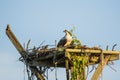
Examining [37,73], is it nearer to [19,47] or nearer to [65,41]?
[19,47]

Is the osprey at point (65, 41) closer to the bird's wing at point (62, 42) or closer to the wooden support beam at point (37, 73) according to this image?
the bird's wing at point (62, 42)

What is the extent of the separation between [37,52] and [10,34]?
1543 millimetres

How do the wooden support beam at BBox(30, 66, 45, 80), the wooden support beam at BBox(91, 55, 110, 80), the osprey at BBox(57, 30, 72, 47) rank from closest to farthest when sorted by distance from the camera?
the wooden support beam at BBox(91, 55, 110, 80)
the osprey at BBox(57, 30, 72, 47)
the wooden support beam at BBox(30, 66, 45, 80)

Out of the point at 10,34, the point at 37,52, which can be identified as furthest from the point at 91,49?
the point at 10,34

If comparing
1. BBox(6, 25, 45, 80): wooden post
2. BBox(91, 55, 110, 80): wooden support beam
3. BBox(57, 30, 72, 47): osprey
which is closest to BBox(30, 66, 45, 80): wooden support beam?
BBox(6, 25, 45, 80): wooden post

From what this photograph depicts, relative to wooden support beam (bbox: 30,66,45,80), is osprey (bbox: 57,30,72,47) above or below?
above

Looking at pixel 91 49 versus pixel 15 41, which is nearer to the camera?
pixel 91 49

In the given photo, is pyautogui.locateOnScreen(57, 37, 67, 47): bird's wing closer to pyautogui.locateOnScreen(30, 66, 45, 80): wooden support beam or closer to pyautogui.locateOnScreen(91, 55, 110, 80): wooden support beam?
pyautogui.locateOnScreen(30, 66, 45, 80): wooden support beam

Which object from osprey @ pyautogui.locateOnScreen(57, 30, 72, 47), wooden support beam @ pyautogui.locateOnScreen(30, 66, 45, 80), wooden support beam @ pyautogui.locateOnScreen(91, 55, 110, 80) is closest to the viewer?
wooden support beam @ pyautogui.locateOnScreen(91, 55, 110, 80)

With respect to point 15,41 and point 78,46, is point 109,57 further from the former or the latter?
point 15,41

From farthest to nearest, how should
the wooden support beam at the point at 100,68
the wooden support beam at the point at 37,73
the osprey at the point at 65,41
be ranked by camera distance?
1. the wooden support beam at the point at 37,73
2. the osprey at the point at 65,41
3. the wooden support beam at the point at 100,68

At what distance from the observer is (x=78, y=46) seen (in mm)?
20250

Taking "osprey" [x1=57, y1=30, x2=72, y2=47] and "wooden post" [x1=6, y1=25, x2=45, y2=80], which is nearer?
"osprey" [x1=57, y1=30, x2=72, y2=47]

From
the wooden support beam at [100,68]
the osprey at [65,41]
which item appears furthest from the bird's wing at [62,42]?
the wooden support beam at [100,68]
